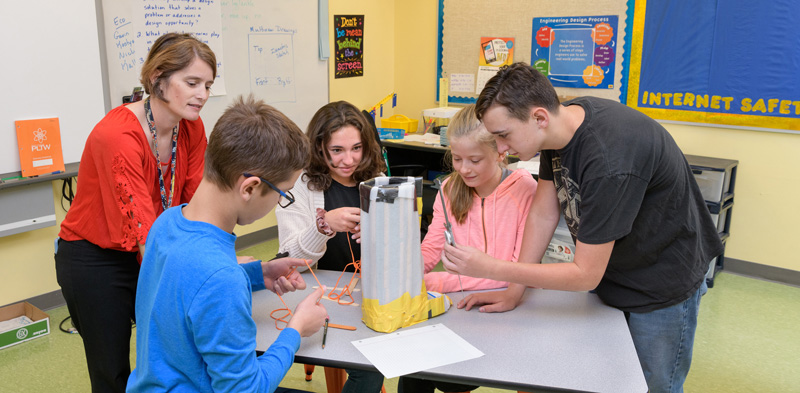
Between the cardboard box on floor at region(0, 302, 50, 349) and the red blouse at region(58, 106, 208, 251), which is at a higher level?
the red blouse at region(58, 106, 208, 251)

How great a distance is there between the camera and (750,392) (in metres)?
2.55

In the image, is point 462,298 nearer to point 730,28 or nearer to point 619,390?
point 619,390

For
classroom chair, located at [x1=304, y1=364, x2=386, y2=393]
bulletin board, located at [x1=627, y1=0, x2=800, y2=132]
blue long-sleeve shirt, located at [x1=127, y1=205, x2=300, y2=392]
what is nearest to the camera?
blue long-sleeve shirt, located at [x1=127, y1=205, x2=300, y2=392]

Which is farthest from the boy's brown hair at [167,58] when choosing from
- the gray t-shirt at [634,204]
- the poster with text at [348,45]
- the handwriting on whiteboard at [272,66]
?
the poster with text at [348,45]

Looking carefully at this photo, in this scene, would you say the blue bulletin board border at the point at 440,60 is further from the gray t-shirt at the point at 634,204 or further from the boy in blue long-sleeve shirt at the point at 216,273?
the boy in blue long-sleeve shirt at the point at 216,273

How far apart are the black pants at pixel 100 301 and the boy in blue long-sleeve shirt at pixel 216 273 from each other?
0.54m

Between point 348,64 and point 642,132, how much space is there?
3.59 meters

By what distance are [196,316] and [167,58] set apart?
0.92 meters

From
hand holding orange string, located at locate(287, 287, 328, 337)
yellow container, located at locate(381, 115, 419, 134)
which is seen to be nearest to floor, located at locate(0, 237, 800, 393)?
hand holding orange string, located at locate(287, 287, 328, 337)

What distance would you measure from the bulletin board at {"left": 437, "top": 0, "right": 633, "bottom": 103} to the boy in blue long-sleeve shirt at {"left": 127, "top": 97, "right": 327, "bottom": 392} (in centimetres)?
335

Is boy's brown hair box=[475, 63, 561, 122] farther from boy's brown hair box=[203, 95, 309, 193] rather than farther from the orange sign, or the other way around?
the orange sign

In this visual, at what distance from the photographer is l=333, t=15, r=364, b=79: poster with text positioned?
463cm

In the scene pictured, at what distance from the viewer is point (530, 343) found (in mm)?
1470

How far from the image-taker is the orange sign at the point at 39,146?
9.41 feet
